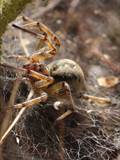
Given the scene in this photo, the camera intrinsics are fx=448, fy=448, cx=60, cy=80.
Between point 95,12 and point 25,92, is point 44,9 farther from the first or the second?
point 25,92

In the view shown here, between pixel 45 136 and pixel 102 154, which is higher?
pixel 45 136

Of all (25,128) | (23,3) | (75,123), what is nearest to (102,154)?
(75,123)

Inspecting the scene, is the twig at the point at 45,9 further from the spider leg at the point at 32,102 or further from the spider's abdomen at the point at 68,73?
the spider leg at the point at 32,102

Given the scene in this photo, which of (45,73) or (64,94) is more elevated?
(45,73)

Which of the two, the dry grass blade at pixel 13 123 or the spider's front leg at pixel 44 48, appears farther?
the spider's front leg at pixel 44 48

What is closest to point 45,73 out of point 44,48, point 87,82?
point 44,48

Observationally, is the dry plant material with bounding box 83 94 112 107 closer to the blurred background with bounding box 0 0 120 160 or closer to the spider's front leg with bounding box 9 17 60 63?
the blurred background with bounding box 0 0 120 160

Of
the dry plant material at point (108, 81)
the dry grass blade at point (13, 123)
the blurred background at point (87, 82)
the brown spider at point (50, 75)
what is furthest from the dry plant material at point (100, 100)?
the dry grass blade at point (13, 123)

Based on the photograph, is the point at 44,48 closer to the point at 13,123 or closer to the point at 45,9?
the point at 13,123
